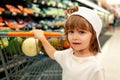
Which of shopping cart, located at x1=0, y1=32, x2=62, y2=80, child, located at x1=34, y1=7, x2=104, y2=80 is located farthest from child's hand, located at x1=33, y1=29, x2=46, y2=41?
child, located at x1=34, y1=7, x2=104, y2=80

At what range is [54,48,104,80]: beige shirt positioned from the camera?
58.4 inches

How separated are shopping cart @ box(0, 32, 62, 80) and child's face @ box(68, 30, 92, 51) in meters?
0.23

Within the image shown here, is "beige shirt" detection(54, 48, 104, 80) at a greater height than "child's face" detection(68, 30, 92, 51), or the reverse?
"child's face" detection(68, 30, 92, 51)

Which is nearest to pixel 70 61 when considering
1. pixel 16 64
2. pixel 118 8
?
pixel 16 64

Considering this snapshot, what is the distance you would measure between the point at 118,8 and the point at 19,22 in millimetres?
18461

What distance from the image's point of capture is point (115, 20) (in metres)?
19.7

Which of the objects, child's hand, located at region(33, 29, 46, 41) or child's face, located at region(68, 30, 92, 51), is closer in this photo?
child's face, located at region(68, 30, 92, 51)

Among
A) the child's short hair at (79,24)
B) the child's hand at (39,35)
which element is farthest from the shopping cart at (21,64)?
the child's short hair at (79,24)

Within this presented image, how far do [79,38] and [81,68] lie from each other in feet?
0.58

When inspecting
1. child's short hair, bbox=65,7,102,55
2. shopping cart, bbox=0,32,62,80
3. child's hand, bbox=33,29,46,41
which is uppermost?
child's short hair, bbox=65,7,102,55

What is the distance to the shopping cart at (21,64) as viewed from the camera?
176 centimetres

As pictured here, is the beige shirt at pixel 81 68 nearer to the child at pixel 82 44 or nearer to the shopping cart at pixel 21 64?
the child at pixel 82 44

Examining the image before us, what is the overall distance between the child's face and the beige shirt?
0.26 ft

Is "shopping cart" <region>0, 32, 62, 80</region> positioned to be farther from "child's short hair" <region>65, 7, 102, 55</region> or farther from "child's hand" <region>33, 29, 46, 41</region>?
"child's short hair" <region>65, 7, 102, 55</region>
